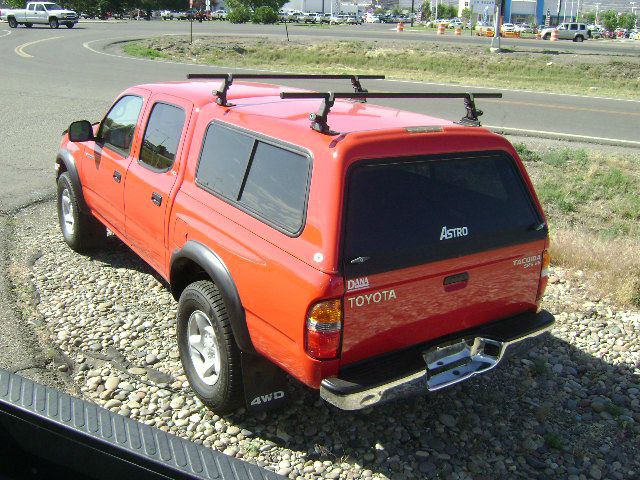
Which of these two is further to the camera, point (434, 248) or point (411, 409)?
point (411, 409)

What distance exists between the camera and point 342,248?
129 inches

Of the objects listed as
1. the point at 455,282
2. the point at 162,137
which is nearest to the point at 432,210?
the point at 455,282

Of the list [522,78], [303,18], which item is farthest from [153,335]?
[303,18]

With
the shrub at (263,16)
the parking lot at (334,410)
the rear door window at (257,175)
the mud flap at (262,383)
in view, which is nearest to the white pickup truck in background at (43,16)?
the shrub at (263,16)

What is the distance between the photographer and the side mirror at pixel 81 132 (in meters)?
5.79

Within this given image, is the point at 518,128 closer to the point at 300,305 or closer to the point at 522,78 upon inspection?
the point at 300,305

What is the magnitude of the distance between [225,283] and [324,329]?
78cm

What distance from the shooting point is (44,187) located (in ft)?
29.4

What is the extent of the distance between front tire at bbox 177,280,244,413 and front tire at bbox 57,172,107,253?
102 inches

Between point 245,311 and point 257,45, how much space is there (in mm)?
37355

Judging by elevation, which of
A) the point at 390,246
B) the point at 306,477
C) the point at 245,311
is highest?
the point at 390,246

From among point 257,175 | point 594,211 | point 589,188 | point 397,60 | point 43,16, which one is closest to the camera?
point 257,175

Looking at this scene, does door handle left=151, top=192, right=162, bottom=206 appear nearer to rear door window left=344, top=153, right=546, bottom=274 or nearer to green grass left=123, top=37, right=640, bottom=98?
rear door window left=344, top=153, right=546, bottom=274

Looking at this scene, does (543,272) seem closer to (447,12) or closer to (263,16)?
(263,16)
